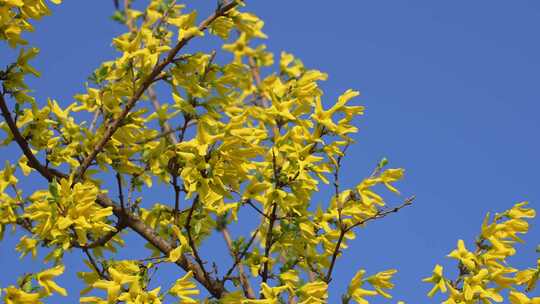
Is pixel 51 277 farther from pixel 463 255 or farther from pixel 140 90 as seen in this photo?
pixel 463 255

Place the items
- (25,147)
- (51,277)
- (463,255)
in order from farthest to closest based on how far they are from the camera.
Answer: (25,147) < (463,255) < (51,277)

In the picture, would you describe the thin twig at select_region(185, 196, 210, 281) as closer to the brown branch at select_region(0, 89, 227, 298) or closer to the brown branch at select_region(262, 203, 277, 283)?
the brown branch at select_region(0, 89, 227, 298)

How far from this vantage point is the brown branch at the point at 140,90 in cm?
351

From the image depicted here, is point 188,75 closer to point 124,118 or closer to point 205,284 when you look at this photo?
point 124,118

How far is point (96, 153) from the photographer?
3.76 m

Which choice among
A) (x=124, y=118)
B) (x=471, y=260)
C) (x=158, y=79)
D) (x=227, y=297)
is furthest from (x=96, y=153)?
(x=471, y=260)

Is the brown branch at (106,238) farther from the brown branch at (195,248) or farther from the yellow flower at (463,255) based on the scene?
the yellow flower at (463,255)

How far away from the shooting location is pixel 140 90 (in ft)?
11.9

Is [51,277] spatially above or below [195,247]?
below

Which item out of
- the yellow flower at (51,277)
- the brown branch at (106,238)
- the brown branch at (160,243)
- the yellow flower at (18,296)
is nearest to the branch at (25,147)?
the brown branch at (160,243)

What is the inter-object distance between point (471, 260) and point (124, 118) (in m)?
1.81

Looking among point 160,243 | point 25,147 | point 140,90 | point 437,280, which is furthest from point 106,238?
point 437,280

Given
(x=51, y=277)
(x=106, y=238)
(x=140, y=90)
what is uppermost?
(x=140, y=90)

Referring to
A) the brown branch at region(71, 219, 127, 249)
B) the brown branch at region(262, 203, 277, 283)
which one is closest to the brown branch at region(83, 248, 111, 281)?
the brown branch at region(71, 219, 127, 249)
